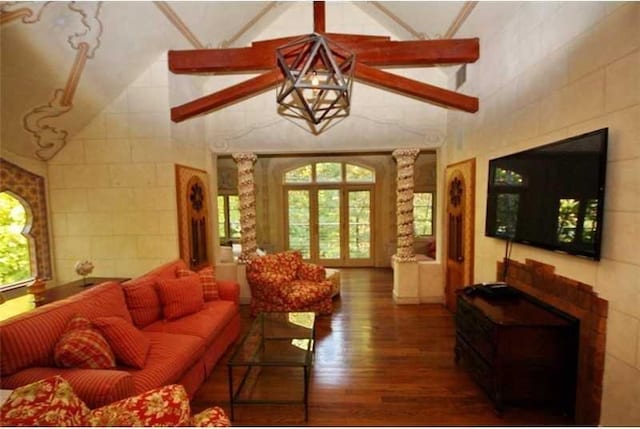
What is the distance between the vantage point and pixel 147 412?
131 centimetres

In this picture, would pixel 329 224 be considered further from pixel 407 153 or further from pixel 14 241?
pixel 14 241

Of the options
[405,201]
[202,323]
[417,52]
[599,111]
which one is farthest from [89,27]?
[405,201]

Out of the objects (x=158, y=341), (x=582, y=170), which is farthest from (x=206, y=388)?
(x=582, y=170)

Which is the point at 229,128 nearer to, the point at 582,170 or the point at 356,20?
the point at 356,20

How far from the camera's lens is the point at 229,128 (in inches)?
171

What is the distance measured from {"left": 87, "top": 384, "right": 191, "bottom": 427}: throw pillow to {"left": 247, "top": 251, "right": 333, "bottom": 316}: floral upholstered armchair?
2430 millimetres

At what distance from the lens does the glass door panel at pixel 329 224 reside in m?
7.05

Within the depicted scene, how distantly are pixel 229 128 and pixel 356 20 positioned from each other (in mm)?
2365

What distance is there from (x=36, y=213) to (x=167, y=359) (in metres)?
2.79

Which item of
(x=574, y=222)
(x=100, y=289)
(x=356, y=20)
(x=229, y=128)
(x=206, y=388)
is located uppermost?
(x=356, y=20)

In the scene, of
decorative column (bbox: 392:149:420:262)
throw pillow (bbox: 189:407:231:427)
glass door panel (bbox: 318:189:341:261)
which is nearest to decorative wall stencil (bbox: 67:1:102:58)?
throw pillow (bbox: 189:407:231:427)

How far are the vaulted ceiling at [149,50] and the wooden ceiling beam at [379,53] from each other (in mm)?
386

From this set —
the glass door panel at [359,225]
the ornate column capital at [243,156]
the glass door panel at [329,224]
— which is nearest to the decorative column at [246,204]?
the ornate column capital at [243,156]

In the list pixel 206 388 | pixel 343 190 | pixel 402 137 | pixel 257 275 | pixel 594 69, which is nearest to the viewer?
pixel 594 69
